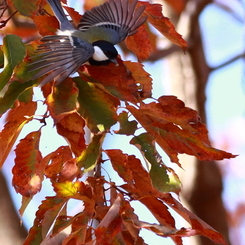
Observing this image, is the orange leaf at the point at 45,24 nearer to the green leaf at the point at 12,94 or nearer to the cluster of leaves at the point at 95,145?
the cluster of leaves at the point at 95,145

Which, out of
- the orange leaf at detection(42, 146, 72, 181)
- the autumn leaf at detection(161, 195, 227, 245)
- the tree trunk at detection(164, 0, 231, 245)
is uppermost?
the orange leaf at detection(42, 146, 72, 181)

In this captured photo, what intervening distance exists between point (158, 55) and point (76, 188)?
31.6 inches

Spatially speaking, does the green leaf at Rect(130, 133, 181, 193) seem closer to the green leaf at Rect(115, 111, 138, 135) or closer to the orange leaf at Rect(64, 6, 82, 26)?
the green leaf at Rect(115, 111, 138, 135)

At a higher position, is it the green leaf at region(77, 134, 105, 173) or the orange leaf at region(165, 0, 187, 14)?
the green leaf at region(77, 134, 105, 173)

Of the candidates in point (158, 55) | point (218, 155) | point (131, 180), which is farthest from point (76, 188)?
point (158, 55)

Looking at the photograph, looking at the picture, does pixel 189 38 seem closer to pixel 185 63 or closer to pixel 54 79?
pixel 185 63

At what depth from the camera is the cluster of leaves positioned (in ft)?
2.13

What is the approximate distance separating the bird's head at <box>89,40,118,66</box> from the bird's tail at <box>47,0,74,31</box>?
0.07m

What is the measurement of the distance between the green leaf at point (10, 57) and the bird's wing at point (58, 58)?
Answer: 3 cm

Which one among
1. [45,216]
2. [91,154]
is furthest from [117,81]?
[45,216]

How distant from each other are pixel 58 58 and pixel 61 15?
8.5 inches

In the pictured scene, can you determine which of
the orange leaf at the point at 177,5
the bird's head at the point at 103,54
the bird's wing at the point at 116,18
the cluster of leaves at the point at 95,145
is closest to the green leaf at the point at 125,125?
the cluster of leaves at the point at 95,145

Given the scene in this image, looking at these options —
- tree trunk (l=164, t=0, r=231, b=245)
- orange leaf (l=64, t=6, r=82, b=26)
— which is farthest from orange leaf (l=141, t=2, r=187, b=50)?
tree trunk (l=164, t=0, r=231, b=245)

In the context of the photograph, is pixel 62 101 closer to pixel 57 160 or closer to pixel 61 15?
pixel 57 160
